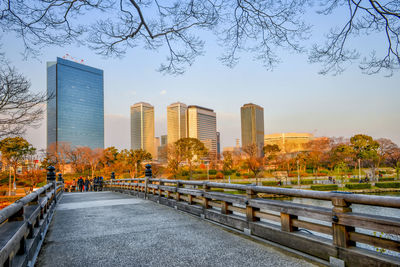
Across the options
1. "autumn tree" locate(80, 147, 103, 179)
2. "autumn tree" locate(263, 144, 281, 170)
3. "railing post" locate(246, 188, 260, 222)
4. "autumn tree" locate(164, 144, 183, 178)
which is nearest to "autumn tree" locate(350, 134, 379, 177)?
"autumn tree" locate(263, 144, 281, 170)

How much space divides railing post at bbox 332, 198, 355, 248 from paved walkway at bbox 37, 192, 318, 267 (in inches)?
22.0

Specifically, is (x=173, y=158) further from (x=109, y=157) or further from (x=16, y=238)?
(x=16, y=238)

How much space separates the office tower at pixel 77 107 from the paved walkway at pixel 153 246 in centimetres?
11413

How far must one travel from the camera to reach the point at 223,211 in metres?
5.98

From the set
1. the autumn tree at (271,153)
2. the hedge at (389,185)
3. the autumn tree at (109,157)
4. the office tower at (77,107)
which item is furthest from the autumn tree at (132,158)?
the office tower at (77,107)

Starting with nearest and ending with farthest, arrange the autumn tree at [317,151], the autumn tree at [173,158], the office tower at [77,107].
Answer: the autumn tree at [173,158]
the autumn tree at [317,151]
the office tower at [77,107]

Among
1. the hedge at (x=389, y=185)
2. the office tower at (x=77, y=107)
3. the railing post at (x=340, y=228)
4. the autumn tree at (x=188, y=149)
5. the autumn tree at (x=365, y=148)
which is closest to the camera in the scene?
the railing post at (x=340, y=228)

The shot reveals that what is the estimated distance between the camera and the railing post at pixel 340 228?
3.25 metres

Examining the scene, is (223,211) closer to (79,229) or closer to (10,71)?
(79,229)

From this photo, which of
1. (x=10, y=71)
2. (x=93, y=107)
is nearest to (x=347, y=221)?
(x=10, y=71)

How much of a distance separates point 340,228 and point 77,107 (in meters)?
139

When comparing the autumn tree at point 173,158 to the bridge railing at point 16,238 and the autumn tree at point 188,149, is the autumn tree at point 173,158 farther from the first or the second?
the bridge railing at point 16,238

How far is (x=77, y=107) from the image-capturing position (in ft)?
419

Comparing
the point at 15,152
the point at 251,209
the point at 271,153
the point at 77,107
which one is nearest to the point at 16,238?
the point at 251,209
